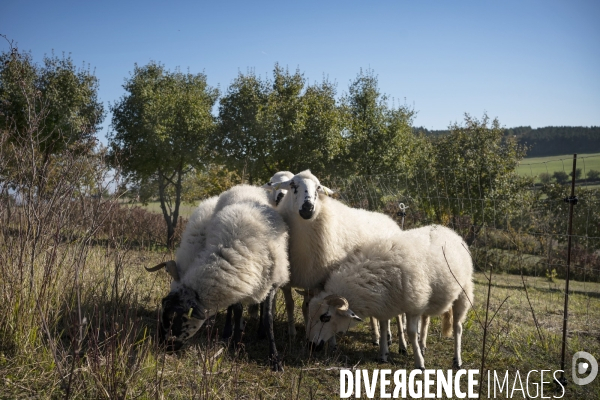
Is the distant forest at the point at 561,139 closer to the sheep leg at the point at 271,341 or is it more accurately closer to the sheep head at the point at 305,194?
the sheep head at the point at 305,194

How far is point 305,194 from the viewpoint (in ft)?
19.6

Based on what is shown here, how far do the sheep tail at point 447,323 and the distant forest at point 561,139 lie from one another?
59.1m

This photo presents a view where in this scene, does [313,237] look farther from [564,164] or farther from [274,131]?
[564,164]

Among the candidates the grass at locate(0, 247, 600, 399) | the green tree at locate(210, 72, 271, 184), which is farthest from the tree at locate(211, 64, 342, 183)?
the grass at locate(0, 247, 600, 399)

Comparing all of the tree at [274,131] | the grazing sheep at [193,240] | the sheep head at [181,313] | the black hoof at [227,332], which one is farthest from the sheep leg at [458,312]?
the tree at [274,131]

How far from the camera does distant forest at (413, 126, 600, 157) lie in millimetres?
61250

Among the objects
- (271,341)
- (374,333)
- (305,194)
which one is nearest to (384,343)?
(374,333)

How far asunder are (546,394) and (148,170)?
19217 millimetres

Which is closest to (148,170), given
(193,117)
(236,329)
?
(193,117)

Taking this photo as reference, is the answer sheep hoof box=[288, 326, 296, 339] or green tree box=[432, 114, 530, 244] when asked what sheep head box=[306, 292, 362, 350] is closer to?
sheep hoof box=[288, 326, 296, 339]

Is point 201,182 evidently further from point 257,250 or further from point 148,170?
point 257,250

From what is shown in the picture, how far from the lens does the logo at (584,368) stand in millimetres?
4921

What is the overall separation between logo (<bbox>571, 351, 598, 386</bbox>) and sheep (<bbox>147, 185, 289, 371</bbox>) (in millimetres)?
3252

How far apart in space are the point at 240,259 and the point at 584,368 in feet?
13.5
